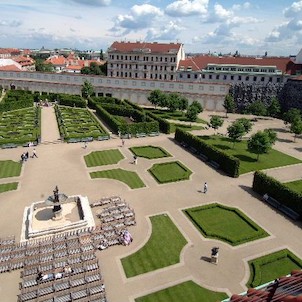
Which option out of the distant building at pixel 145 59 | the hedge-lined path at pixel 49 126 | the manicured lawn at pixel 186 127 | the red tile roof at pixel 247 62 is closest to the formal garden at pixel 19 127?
the hedge-lined path at pixel 49 126

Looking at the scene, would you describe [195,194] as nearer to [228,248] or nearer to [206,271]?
[228,248]

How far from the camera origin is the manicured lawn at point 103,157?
43781mm

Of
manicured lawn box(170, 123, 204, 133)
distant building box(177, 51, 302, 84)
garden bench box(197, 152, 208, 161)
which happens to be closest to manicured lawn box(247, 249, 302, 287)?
garden bench box(197, 152, 208, 161)

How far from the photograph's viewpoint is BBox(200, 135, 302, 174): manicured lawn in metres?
44.2

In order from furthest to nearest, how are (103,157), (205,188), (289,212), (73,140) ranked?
(73,140) < (103,157) < (205,188) < (289,212)

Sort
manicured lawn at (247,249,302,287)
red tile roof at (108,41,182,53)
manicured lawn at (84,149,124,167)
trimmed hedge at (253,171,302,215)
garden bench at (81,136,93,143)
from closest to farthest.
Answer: manicured lawn at (247,249,302,287) → trimmed hedge at (253,171,302,215) → manicured lawn at (84,149,124,167) → garden bench at (81,136,93,143) → red tile roof at (108,41,182,53)

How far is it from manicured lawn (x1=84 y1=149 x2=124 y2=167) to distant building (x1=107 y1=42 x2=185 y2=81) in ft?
225

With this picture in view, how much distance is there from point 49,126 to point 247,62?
217 ft

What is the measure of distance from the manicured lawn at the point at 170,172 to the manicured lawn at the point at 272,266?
53.4 ft

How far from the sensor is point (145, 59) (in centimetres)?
11756

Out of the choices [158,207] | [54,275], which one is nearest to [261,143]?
[158,207]

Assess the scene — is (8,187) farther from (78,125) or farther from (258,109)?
(258,109)

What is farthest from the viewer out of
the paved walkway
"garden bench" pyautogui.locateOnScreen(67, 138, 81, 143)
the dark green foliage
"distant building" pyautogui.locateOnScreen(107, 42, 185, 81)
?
"distant building" pyautogui.locateOnScreen(107, 42, 185, 81)

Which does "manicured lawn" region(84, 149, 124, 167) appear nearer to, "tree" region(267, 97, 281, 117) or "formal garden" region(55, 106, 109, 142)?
"formal garden" region(55, 106, 109, 142)
